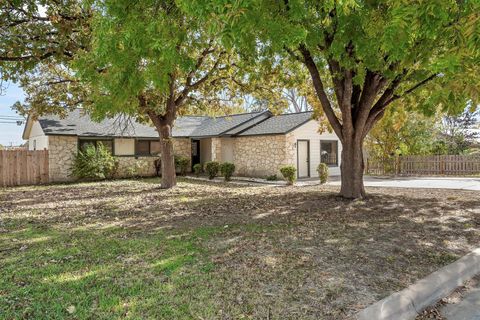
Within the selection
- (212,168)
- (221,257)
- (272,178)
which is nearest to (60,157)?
(212,168)

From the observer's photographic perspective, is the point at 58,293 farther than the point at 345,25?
No

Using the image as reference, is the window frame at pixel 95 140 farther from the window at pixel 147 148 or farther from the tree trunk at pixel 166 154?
the tree trunk at pixel 166 154

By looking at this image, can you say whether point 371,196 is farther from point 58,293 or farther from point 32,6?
point 32,6

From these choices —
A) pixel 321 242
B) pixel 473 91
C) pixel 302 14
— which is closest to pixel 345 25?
pixel 302 14

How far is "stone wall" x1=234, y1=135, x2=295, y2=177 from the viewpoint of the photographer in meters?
18.3

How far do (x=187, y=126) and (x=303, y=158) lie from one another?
30.6 ft

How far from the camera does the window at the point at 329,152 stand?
2056 cm

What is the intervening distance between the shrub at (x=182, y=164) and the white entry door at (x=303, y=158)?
24.1 ft

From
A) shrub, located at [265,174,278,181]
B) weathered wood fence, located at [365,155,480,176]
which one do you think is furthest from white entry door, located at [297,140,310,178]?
weathered wood fence, located at [365,155,480,176]

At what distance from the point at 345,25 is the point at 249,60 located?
3726 millimetres

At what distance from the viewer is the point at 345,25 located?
6637 mm

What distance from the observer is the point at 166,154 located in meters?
14.6

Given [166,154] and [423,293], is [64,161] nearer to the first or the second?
[166,154]

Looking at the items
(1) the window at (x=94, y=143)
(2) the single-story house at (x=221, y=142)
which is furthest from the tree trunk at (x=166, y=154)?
(1) the window at (x=94, y=143)
